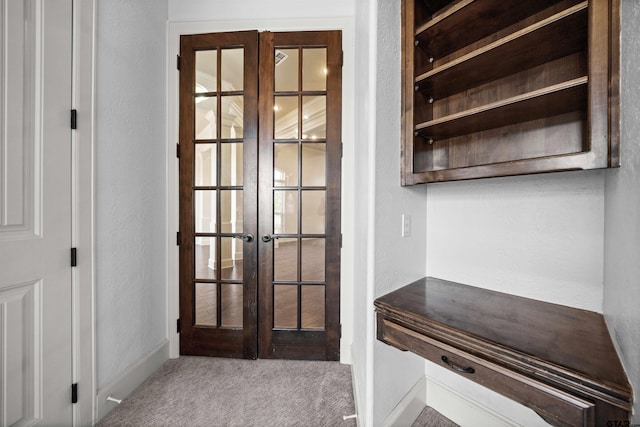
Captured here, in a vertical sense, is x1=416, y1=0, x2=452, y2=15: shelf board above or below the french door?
above

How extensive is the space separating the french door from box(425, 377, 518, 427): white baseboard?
2.42 feet

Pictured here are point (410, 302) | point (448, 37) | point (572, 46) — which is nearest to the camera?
point (572, 46)

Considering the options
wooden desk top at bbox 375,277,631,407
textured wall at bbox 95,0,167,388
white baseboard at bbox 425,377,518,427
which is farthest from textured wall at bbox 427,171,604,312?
textured wall at bbox 95,0,167,388

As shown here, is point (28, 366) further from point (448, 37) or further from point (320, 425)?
point (448, 37)

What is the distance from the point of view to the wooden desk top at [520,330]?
0.71m

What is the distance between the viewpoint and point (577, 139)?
1057 millimetres

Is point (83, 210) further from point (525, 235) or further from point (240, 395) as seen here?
point (525, 235)

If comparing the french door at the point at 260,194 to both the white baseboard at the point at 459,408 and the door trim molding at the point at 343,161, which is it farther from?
the white baseboard at the point at 459,408

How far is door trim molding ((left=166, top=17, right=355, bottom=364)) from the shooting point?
6.64 feet

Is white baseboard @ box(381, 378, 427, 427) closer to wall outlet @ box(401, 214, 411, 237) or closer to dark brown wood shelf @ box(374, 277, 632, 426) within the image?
dark brown wood shelf @ box(374, 277, 632, 426)

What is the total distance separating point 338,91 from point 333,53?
0.30 m

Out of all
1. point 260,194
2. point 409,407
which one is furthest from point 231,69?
point 409,407

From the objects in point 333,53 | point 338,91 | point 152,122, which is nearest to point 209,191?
point 152,122

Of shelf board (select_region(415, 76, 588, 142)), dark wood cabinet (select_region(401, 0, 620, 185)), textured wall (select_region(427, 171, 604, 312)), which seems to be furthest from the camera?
textured wall (select_region(427, 171, 604, 312))
